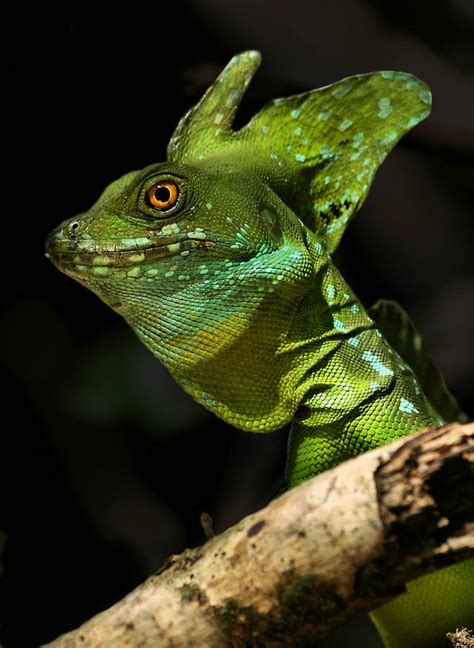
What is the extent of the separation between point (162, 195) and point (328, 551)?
1.12 meters

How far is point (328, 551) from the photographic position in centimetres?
141

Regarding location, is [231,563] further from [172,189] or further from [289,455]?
[172,189]

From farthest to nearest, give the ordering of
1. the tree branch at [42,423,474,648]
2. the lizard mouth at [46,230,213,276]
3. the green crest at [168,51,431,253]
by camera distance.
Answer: the green crest at [168,51,431,253] → the lizard mouth at [46,230,213,276] → the tree branch at [42,423,474,648]

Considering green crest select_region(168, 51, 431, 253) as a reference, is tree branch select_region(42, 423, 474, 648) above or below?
below

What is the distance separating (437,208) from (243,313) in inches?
94.0

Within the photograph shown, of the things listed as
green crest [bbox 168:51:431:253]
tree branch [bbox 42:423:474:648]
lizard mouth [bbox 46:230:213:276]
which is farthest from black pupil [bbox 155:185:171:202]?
tree branch [bbox 42:423:474:648]

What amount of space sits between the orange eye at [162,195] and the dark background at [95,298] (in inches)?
61.1

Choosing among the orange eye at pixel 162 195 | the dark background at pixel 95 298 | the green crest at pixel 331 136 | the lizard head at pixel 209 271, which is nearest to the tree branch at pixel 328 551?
the lizard head at pixel 209 271

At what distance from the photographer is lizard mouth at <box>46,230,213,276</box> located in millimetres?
2100

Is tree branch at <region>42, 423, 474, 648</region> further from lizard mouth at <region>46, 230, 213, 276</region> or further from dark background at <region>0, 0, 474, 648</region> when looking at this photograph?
dark background at <region>0, 0, 474, 648</region>

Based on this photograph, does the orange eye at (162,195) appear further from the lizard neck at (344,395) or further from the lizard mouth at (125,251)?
the lizard neck at (344,395)

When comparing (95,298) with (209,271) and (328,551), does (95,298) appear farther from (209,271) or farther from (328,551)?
(328,551)

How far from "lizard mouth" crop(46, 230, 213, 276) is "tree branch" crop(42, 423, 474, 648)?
81 centimetres

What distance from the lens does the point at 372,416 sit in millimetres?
2113
